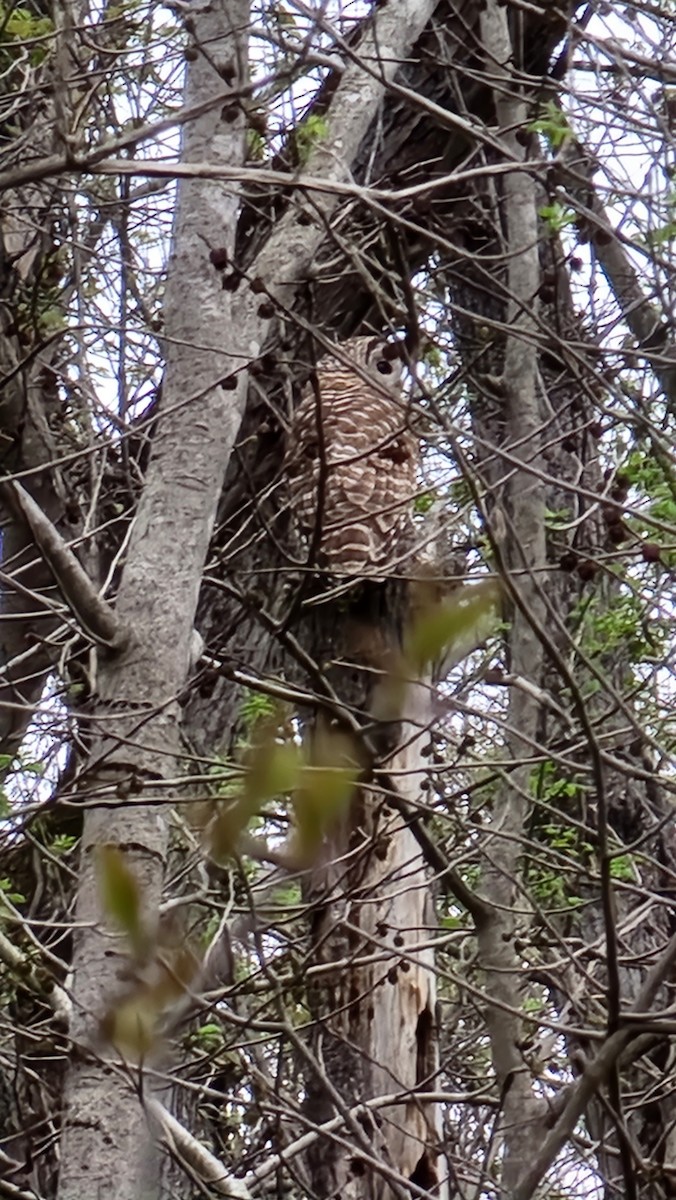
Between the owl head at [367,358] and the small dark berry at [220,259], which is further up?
the owl head at [367,358]

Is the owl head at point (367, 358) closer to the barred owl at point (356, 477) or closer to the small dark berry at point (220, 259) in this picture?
the barred owl at point (356, 477)

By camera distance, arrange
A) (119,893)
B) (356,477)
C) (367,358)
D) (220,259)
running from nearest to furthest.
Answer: (119,893), (220,259), (356,477), (367,358)

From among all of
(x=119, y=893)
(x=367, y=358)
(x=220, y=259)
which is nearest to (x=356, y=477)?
(x=367, y=358)

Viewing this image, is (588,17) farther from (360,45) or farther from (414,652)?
(414,652)

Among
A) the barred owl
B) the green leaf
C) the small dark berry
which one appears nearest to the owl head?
the barred owl

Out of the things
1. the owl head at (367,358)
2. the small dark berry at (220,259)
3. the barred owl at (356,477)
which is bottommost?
the barred owl at (356,477)

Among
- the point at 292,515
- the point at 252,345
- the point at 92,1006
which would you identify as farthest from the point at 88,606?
the point at 292,515

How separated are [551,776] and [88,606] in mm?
1903

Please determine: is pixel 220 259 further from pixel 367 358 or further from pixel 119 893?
pixel 119 893

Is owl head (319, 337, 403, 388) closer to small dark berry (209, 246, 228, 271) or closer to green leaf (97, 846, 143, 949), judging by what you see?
small dark berry (209, 246, 228, 271)

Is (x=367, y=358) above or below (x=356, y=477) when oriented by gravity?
above

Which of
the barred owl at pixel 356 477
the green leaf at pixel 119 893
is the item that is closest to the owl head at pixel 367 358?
the barred owl at pixel 356 477

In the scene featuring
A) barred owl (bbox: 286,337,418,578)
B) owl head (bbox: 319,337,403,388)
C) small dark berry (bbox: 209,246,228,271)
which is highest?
owl head (bbox: 319,337,403,388)

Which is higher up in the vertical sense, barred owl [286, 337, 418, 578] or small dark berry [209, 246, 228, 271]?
small dark berry [209, 246, 228, 271]
